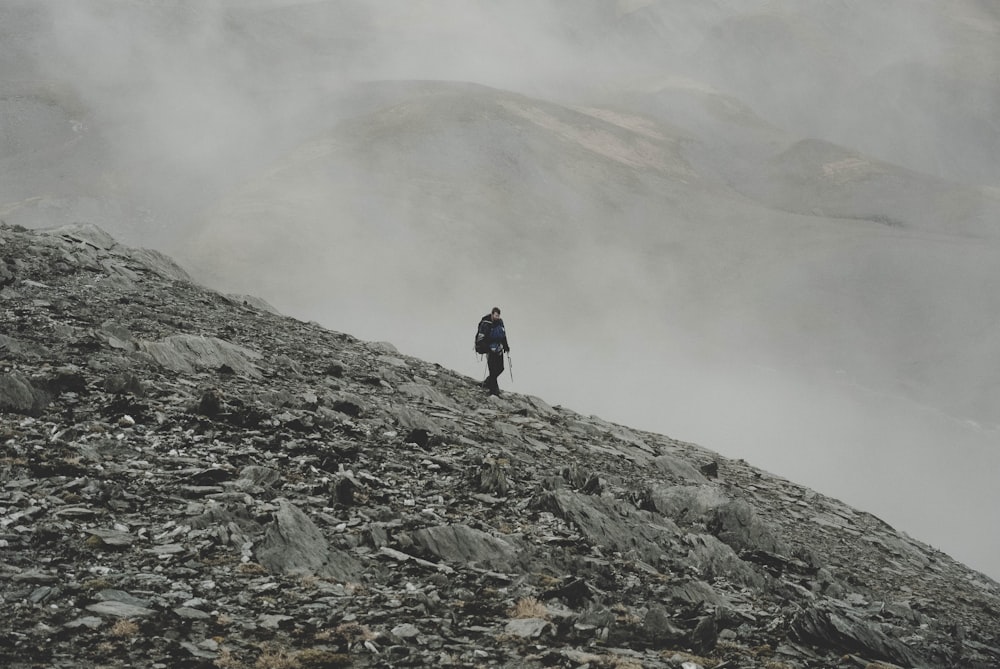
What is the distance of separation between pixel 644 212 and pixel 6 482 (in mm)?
113458

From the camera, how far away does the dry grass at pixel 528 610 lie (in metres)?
10.7

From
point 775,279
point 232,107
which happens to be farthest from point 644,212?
point 232,107

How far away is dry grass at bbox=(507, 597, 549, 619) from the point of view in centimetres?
1073

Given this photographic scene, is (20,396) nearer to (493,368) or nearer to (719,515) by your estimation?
(493,368)

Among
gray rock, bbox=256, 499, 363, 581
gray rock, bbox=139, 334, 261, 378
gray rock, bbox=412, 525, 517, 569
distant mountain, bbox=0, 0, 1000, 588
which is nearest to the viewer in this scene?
gray rock, bbox=256, 499, 363, 581

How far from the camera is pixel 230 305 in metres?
29.1

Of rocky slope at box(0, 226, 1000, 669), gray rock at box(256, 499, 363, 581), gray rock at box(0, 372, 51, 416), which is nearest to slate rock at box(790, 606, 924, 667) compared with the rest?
rocky slope at box(0, 226, 1000, 669)

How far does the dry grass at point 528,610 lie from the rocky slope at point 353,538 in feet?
0.20

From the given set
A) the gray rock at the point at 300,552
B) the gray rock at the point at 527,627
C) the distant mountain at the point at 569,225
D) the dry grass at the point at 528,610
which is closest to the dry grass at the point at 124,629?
the gray rock at the point at 300,552

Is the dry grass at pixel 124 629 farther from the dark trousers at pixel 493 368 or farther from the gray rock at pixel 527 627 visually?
the dark trousers at pixel 493 368

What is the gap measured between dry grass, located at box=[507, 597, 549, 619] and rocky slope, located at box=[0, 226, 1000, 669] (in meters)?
0.06

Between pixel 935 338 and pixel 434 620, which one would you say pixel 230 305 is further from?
pixel 935 338

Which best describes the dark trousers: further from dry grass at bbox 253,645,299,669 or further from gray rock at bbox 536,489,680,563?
dry grass at bbox 253,645,299,669

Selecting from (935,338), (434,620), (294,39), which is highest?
(294,39)
